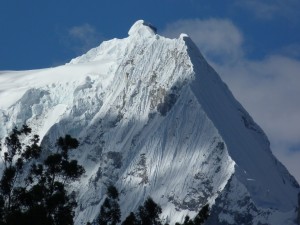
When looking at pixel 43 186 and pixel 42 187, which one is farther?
pixel 43 186

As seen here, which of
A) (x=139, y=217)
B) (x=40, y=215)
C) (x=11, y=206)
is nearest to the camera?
(x=40, y=215)

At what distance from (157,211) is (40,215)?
582 inches

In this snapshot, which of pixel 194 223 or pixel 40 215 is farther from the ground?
pixel 194 223

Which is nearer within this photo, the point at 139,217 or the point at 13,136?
the point at 13,136

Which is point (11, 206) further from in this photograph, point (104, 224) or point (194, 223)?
point (194, 223)

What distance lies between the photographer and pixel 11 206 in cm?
10356

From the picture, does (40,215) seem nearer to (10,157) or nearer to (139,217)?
(10,157)

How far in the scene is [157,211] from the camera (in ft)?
357

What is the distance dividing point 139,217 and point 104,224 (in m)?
4.49

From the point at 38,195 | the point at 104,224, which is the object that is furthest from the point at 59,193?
the point at 104,224

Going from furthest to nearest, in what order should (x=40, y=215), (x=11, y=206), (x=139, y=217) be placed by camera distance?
(x=139, y=217) → (x=11, y=206) → (x=40, y=215)

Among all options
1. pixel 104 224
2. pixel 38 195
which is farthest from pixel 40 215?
pixel 104 224

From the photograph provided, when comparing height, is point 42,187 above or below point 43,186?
below

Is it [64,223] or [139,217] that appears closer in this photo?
[64,223]
